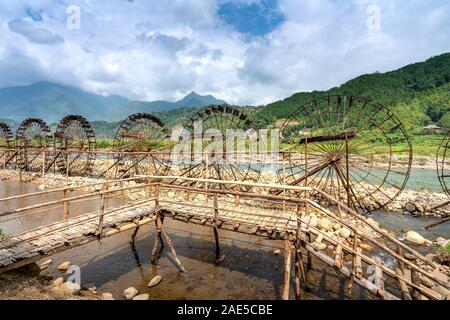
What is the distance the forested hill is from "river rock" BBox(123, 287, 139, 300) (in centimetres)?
4876

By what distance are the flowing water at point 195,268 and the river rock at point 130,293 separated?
8.3 inches

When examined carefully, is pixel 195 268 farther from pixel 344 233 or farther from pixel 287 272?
pixel 344 233

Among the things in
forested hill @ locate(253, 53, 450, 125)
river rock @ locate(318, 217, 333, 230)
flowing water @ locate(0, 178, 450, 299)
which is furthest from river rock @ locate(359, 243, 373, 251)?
forested hill @ locate(253, 53, 450, 125)

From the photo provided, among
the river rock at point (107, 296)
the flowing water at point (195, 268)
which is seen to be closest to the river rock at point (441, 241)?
the flowing water at point (195, 268)

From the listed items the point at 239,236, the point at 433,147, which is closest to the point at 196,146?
the point at 239,236

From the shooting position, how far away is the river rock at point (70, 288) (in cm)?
583

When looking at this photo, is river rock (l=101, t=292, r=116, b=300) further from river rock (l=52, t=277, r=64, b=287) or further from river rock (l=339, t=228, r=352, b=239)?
river rock (l=339, t=228, r=352, b=239)

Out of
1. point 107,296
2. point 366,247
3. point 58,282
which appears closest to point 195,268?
point 107,296

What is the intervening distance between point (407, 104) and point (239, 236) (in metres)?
53.7

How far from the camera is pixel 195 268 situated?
7.61 metres

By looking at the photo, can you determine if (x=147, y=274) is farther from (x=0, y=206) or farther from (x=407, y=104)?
(x=407, y=104)

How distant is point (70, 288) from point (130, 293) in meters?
1.30

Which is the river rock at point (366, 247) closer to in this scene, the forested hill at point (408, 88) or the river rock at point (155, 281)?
the river rock at point (155, 281)

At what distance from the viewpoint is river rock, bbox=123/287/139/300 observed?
6117mm
